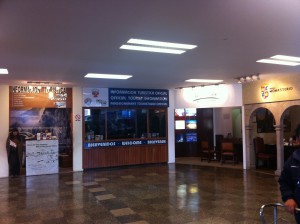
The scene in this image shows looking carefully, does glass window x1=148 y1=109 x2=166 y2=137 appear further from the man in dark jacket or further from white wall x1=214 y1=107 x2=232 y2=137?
the man in dark jacket

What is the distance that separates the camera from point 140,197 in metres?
6.19

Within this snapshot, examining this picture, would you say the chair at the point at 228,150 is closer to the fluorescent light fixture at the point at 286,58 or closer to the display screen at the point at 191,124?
the display screen at the point at 191,124

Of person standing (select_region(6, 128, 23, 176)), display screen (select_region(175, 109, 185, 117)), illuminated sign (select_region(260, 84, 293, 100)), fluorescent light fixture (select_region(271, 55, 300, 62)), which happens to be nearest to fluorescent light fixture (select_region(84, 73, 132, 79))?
person standing (select_region(6, 128, 23, 176))

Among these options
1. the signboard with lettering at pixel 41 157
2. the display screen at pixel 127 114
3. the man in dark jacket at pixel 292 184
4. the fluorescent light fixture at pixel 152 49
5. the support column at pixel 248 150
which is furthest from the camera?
the display screen at pixel 127 114

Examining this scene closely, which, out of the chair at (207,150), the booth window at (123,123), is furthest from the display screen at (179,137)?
the booth window at (123,123)

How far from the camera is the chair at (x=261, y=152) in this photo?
944 centimetres

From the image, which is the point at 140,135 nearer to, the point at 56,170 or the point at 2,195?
the point at 56,170

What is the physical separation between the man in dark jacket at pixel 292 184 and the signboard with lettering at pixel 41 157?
8.06 m

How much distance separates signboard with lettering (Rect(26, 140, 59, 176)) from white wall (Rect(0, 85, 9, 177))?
2.19 ft

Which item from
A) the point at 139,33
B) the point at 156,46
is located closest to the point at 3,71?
the point at 156,46

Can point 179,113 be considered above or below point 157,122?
above

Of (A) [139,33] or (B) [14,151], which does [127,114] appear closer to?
(B) [14,151]

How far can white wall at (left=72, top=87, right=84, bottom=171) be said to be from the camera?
32.1ft

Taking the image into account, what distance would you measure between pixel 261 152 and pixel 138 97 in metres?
4.69
